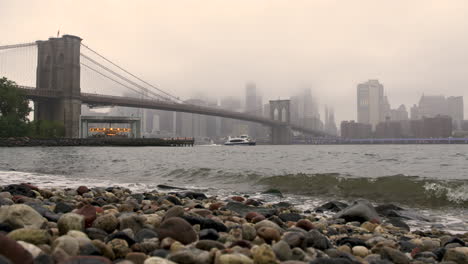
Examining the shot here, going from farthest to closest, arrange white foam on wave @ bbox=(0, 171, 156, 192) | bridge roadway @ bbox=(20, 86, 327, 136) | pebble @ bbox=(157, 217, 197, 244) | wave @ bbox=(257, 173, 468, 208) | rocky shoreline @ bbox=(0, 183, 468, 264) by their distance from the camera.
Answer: bridge roadway @ bbox=(20, 86, 327, 136) < white foam on wave @ bbox=(0, 171, 156, 192) < wave @ bbox=(257, 173, 468, 208) < pebble @ bbox=(157, 217, 197, 244) < rocky shoreline @ bbox=(0, 183, 468, 264)

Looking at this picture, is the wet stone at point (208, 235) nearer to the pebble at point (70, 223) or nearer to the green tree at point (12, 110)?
the pebble at point (70, 223)

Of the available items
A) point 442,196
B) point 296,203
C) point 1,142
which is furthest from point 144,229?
point 1,142

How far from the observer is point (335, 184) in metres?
8.69

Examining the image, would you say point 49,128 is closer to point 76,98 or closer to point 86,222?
point 76,98

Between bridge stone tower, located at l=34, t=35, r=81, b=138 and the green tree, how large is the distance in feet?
19.7

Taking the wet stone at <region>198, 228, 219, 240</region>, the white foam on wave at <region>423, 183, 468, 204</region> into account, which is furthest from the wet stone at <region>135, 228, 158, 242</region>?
the white foam on wave at <region>423, 183, 468, 204</region>

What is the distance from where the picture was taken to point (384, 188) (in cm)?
805

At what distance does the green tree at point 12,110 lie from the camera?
52.9 metres

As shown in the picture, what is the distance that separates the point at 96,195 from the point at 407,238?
179 inches

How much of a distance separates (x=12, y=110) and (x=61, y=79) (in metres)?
10.5

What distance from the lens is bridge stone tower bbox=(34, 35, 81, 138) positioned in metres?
61.7

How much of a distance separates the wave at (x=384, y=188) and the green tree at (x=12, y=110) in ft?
176

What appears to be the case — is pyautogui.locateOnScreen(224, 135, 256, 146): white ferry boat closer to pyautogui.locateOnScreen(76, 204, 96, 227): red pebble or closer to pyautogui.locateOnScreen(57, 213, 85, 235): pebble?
pyautogui.locateOnScreen(76, 204, 96, 227): red pebble

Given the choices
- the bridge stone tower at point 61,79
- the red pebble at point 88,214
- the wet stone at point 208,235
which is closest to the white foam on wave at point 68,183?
the red pebble at point 88,214
